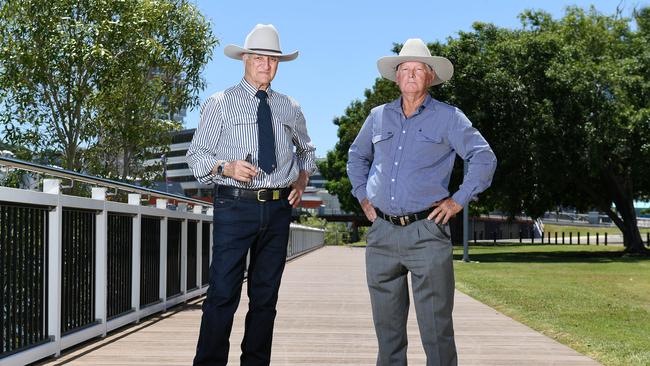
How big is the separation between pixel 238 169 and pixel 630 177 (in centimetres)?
3244

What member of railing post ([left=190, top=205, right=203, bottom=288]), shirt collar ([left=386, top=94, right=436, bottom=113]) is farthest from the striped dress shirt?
railing post ([left=190, top=205, right=203, bottom=288])

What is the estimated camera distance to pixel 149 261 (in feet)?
32.0

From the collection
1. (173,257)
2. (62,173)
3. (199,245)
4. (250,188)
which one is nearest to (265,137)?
(250,188)

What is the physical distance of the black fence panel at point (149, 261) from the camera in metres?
9.49

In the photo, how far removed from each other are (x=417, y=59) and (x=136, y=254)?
5014 mm

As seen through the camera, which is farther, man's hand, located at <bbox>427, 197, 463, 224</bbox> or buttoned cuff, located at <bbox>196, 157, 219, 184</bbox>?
buttoned cuff, located at <bbox>196, 157, 219, 184</bbox>

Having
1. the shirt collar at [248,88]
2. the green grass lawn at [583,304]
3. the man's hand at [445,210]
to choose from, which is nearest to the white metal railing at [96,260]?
the shirt collar at [248,88]

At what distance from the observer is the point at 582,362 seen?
23.3ft

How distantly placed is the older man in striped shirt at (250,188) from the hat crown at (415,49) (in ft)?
2.39

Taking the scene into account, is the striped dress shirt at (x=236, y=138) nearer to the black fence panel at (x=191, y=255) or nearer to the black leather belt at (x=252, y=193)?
the black leather belt at (x=252, y=193)

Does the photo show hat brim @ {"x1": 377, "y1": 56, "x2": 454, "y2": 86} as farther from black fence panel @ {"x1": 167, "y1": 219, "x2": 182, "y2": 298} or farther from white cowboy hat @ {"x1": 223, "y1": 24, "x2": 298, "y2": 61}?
black fence panel @ {"x1": 167, "y1": 219, "x2": 182, "y2": 298}

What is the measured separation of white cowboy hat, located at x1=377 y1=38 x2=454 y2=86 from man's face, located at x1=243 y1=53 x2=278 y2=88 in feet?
2.12

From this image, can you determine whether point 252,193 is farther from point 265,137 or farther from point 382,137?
point 382,137

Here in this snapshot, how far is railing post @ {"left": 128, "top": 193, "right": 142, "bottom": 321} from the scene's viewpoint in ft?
29.9
